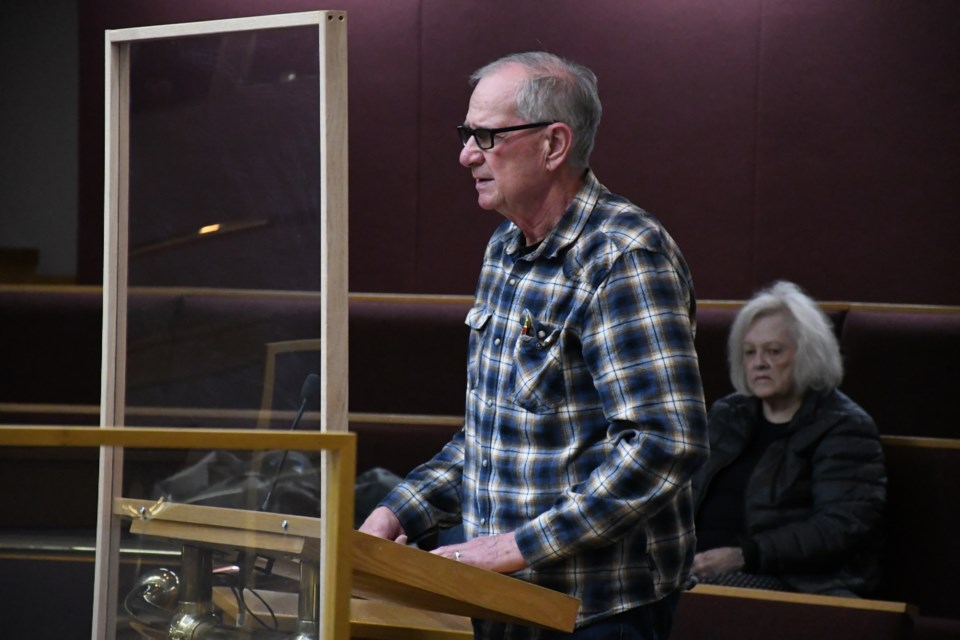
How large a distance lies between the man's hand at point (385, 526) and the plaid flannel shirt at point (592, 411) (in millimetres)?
93

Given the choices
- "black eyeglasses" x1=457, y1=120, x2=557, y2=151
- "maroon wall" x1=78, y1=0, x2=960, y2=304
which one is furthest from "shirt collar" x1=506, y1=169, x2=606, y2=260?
"maroon wall" x1=78, y1=0, x2=960, y2=304

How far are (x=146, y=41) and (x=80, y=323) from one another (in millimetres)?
2531

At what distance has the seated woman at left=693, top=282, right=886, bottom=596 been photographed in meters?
3.13

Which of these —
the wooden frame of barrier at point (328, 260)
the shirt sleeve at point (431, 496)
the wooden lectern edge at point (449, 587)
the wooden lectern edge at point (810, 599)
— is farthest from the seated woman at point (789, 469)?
the wooden frame of barrier at point (328, 260)

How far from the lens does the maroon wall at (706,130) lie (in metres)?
3.93

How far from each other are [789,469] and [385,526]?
180 cm

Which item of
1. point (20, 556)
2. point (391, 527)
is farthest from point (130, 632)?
point (391, 527)

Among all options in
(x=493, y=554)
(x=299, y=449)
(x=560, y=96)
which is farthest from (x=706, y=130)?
(x=299, y=449)

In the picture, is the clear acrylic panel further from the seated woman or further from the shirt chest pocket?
the seated woman

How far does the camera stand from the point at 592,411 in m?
1.58

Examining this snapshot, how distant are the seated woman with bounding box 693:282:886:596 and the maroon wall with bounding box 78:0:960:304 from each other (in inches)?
23.7

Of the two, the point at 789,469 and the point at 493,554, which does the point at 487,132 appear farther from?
the point at 789,469

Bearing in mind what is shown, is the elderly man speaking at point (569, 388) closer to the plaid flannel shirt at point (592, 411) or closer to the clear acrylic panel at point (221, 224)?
the plaid flannel shirt at point (592, 411)

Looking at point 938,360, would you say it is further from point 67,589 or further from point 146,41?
point 67,589
